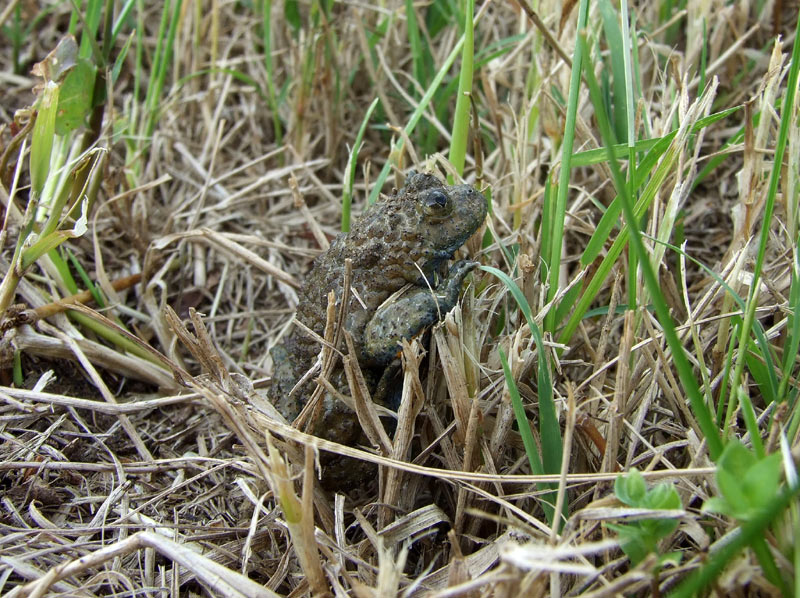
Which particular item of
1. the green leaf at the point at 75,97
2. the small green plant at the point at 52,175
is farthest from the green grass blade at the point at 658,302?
the green leaf at the point at 75,97

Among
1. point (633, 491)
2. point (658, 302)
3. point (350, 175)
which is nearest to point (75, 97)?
point (350, 175)

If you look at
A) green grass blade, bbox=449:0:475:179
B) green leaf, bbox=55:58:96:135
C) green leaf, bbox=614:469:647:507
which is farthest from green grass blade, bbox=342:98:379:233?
green leaf, bbox=614:469:647:507

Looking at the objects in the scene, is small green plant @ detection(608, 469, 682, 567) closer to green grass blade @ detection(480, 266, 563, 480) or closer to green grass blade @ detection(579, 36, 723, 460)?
green grass blade @ detection(579, 36, 723, 460)

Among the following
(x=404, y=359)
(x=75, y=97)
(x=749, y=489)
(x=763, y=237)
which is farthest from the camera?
(x=75, y=97)

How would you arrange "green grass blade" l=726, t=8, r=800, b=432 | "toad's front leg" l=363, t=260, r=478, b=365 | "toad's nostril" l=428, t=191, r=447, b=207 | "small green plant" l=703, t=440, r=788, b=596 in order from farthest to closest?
"toad's nostril" l=428, t=191, r=447, b=207 < "toad's front leg" l=363, t=260, r=478, b=365 < "green grass blade" l=726, t=8, r=800, b=432 < "small green plant" l=703, t=440, r=788, b=596

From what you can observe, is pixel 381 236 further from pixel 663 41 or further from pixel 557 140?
pixel 663 41

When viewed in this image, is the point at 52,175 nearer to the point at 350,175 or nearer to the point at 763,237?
the point at 350,175

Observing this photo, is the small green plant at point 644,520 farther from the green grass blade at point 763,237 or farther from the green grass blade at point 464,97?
the green grass blade at point 464,97
